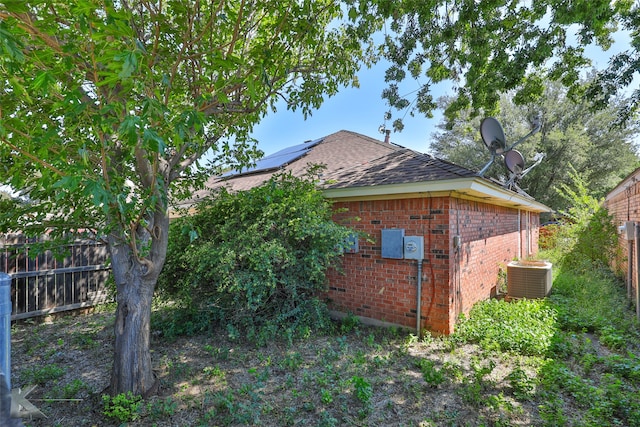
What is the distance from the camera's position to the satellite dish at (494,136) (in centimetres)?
629

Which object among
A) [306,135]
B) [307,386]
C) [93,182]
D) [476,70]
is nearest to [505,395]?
[307,386]

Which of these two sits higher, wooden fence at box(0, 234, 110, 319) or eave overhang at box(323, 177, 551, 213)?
eave overhang at box(323, 177, 551, 213)

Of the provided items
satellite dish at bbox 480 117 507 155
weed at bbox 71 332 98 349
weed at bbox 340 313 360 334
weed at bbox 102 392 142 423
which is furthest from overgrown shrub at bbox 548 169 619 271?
weed at bbox 71 332 98 349

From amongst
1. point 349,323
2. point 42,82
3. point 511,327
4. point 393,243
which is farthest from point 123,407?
point 511,327

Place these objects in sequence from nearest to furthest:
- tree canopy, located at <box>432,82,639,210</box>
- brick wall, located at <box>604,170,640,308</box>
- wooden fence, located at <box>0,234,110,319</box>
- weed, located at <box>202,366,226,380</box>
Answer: weed, located at <box>202,366,226,380</box> < wooden fence, located at <box>0,234,110,319</box> < brick wall, located at <box>604,170,640,308</box> < tree canopy, located at <box>432,82,639,210</box>

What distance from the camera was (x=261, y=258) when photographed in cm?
457

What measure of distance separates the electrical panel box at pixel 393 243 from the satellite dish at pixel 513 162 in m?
4.05

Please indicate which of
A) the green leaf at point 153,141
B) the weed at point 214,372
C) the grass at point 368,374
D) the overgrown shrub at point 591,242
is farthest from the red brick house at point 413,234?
the overgrown shrub at point 591,242

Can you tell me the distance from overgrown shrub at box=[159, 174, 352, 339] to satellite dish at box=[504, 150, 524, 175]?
4.81 meters

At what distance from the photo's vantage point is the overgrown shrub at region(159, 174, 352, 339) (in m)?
4.68

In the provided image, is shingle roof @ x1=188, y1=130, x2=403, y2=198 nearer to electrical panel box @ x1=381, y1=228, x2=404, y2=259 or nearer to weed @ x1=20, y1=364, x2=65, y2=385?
electrical panel box @ x1=381, y1=228, x2=404, y2=259

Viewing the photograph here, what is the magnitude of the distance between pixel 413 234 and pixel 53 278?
6.87 metres

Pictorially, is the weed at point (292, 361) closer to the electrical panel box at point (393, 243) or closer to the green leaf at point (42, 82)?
the electrical panel box at point (393, 243)

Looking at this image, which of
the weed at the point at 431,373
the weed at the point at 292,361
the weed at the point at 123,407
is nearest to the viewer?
the weed at the point at 123,407
